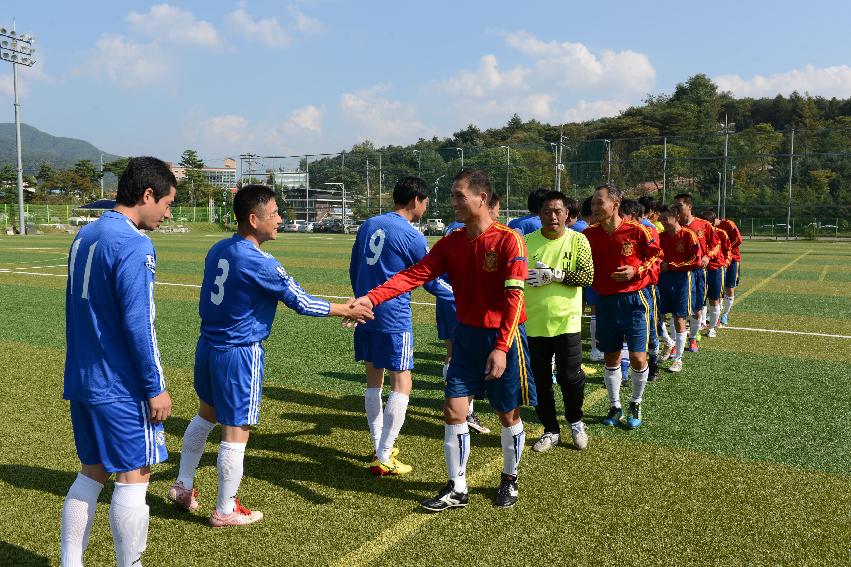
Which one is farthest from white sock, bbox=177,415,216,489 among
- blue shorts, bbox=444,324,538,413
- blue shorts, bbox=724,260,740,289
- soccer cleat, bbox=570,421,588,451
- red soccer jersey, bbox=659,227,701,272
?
blue shorts, bbox=724,260,740,289

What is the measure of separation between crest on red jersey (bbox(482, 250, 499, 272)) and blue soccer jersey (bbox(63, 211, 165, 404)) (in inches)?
81.6

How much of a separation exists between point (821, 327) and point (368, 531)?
11.2 meters

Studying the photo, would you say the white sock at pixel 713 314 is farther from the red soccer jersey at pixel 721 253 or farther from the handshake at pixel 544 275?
the handshake at pixel 544 275

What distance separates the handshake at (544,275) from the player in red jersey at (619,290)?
99cm

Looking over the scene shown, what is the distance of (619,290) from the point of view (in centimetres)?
621

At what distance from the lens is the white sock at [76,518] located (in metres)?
3.16

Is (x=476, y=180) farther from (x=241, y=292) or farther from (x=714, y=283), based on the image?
(x=714, y=283)

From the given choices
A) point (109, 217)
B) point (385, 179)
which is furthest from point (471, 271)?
point (385, 179)

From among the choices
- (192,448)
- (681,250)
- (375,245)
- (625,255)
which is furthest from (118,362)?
(681,250)

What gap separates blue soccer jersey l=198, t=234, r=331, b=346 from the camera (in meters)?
3.91

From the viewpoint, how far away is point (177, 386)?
771cm

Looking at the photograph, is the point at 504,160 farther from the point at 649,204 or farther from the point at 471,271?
the point at 471,271

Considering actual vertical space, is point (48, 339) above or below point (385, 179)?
below

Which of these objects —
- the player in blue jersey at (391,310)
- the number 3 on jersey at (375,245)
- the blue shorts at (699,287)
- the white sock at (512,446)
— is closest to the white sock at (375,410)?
the player in blue jersey at (391,310)
